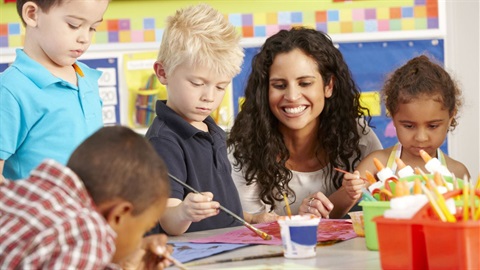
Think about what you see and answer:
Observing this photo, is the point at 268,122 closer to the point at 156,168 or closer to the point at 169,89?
the point at 169,89

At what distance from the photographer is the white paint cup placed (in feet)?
4.54

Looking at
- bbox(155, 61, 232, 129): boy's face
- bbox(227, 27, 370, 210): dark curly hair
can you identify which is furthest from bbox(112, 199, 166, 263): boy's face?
bbox(227, 27, 370, 210): dark curly hair

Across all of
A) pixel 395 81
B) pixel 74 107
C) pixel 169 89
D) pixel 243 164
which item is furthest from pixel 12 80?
pixel 395 81

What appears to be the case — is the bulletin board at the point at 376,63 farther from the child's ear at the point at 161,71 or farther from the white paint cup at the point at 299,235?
the white paint cup at the point at 299,235

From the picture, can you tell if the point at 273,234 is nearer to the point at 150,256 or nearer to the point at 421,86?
the point at 150,256

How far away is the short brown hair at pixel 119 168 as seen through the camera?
3.39 ft

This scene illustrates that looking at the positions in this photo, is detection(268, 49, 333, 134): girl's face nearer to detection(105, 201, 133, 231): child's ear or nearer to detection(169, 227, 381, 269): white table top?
detection(169, 227, 381, 269): white table top

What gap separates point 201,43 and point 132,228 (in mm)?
893

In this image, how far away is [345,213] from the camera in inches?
85.4

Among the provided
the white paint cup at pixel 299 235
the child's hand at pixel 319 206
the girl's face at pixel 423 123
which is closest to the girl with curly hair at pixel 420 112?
the girl's face at pixel 423 123

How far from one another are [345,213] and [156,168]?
1170 millimetres

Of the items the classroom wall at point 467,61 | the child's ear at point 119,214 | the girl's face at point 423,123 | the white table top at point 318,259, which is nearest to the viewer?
the child's ear at point 119,214

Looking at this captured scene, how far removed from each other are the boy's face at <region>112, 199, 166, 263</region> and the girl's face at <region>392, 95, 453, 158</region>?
51.1 inches

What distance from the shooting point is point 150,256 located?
4.01 ft
